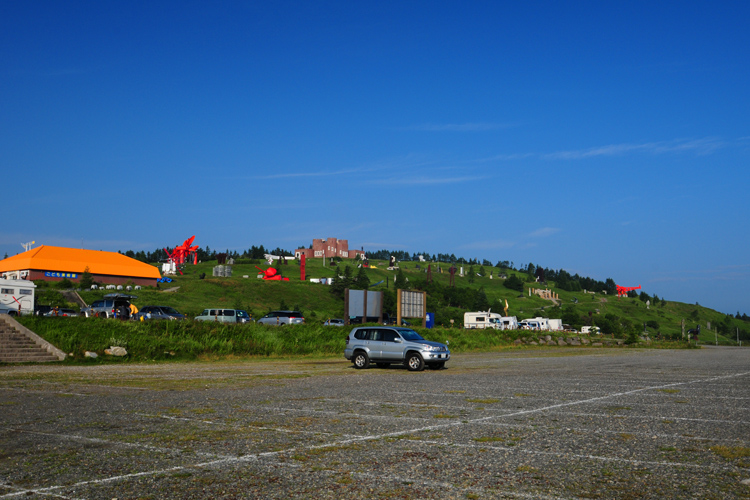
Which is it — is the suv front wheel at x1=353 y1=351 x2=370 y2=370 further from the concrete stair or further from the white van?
the white van

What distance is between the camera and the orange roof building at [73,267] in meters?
106

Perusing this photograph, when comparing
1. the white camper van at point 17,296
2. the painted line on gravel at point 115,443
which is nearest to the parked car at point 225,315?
the white camper van at point 17,296

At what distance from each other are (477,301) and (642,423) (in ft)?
470

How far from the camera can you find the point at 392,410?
11781 mm

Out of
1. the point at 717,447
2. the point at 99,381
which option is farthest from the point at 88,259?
the point at 717,447

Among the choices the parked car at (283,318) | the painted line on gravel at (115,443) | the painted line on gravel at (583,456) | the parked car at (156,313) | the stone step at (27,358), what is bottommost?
the stone step at (27,358)

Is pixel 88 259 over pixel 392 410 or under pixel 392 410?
over

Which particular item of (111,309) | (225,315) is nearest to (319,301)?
(225,315)

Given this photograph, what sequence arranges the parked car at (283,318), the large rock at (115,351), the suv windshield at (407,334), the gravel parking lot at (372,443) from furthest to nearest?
the parked car at (283,318) → the large rock at (115,351) → the suv windshield at (407,334) → the gravel parking lot at (372,443)

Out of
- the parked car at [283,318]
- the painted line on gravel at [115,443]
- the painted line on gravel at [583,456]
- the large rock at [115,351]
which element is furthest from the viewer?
the parked car at [283,318]

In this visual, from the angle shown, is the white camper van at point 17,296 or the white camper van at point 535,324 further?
the white camper van at point 535,324

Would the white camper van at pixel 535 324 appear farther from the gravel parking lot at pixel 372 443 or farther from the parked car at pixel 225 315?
the gravel parking lot at pixel 372 443

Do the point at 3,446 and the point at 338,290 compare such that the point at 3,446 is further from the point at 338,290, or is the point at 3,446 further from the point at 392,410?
the point at 338,290

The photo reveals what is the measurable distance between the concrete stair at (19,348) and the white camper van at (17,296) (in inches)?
750
